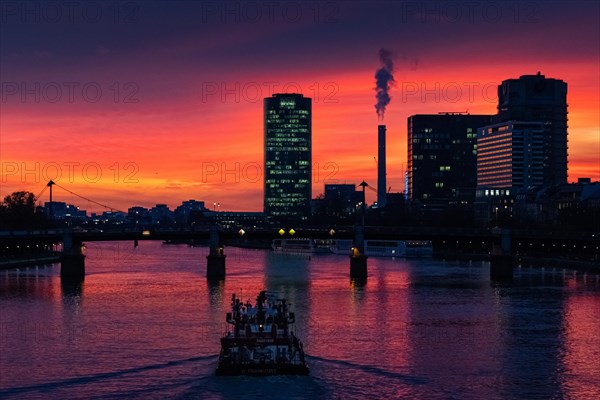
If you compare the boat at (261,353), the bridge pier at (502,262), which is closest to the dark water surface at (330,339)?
the boat at (261,353)

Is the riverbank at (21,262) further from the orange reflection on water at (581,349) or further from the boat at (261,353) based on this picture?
the boat at (261,353)

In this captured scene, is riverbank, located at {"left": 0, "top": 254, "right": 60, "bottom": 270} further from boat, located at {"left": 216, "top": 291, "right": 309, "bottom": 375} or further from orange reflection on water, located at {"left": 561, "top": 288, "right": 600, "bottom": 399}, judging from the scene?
boat, located at {"left": 216, "top": 291, "right": 309, "bottom": 375}

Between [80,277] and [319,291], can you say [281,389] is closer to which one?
[319,291]

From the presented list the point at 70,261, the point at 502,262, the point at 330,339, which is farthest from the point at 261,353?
the point at 70,261

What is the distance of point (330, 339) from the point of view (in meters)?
83.2

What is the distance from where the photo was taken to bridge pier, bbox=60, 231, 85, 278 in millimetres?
155750

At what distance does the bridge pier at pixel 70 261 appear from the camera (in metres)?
156

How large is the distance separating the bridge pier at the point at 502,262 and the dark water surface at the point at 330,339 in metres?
6.59

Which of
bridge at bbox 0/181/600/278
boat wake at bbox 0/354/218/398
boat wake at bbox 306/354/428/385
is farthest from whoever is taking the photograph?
bridge at bbox 0/181/600/278

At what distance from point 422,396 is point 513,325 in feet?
110

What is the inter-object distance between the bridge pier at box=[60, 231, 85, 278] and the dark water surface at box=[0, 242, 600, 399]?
9893 millimetres

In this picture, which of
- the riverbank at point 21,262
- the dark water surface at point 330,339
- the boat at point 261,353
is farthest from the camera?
the riverbank at point 21,262

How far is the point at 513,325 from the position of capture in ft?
Answer: 307

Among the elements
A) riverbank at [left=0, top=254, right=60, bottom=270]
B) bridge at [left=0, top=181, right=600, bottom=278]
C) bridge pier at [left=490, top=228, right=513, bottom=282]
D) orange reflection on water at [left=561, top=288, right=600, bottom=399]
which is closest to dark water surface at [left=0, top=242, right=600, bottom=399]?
orange reflection on water at [left=561, top=288, right=600, bottom=399]
